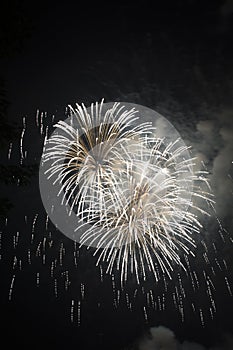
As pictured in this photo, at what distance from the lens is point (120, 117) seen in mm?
14312

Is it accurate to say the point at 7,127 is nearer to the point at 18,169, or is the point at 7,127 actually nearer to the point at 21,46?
the point at 18,169

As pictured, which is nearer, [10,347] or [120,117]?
[120,117]

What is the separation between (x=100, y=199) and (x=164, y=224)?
287cm

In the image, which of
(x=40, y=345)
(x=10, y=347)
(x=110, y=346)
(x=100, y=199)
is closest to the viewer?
(x=100, y=199)

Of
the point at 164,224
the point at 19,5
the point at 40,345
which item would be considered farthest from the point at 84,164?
the point at 40,345

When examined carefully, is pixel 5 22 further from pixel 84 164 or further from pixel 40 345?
pixel 40 345

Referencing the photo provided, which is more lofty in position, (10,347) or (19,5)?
(19,5)

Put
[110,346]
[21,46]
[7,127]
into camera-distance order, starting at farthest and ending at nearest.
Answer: [110,346], [21,46], [7,127]

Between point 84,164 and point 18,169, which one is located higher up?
point 84,164

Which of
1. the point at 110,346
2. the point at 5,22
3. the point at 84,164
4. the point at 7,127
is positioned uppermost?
the point at 5,22

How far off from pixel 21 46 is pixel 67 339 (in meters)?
66.2

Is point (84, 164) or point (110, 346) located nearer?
point (84, 164)

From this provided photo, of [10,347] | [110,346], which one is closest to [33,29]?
[10,347]

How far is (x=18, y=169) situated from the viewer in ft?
26.6
